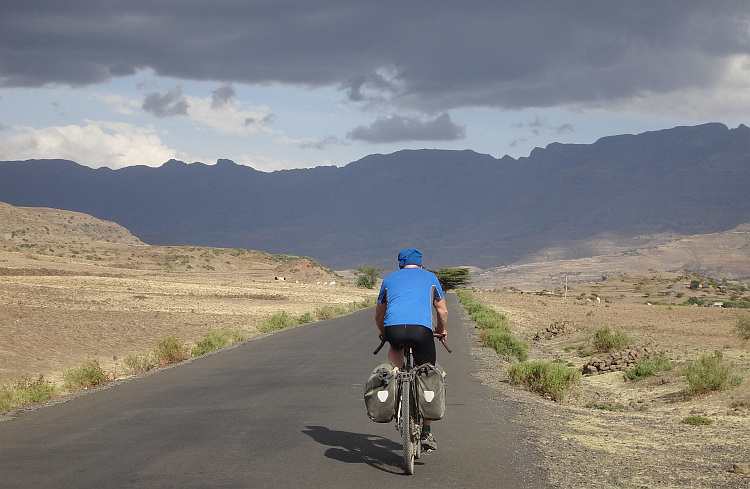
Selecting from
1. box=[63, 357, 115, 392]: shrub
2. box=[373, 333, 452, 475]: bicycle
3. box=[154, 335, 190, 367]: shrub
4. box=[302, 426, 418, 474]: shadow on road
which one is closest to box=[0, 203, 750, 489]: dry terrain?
box=[154, 335, 190, 367]: shrub

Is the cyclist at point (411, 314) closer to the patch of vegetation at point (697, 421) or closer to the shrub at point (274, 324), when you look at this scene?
the patch of vegetation at point (697, 421)

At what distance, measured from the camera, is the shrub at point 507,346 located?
22281 millimetres

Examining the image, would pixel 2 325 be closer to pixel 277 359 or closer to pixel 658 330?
pixel 277 359

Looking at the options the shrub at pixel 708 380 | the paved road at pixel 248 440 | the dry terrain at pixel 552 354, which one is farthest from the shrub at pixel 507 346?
the paved road at pixel 248 440

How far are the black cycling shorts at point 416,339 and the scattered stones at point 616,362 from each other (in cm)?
1507

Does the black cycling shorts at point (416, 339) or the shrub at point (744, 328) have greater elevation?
the black cycling shorts at point (416, 339)

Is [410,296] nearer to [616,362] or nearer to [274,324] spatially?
[616,362]

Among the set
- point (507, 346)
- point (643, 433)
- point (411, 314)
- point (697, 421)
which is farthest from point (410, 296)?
point (507, 346)

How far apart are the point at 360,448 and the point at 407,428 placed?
131 cm

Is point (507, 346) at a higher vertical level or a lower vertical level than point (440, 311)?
lower

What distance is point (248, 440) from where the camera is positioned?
8766 millimetres

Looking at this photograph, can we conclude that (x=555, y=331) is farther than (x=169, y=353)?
Yes

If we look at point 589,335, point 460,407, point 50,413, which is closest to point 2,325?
point 50,413

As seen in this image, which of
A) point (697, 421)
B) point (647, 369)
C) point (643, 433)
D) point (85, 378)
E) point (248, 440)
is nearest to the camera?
point (248, 440)
